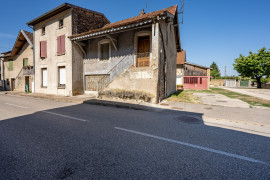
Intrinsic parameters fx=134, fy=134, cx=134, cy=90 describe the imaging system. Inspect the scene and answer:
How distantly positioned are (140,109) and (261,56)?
3436 centimetres

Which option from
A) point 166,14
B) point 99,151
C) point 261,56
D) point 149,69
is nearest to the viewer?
point 99,151

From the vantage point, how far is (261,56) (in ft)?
92.1

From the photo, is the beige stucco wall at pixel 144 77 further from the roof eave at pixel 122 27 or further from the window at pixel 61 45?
the window at pixel 61 45

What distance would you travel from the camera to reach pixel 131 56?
11031 mm

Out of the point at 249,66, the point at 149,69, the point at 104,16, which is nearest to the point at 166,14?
the point at 149,69

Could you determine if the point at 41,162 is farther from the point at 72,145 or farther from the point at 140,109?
the point at 140,109

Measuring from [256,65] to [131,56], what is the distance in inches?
1195

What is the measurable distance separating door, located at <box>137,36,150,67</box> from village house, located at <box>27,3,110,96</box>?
20.9 ft

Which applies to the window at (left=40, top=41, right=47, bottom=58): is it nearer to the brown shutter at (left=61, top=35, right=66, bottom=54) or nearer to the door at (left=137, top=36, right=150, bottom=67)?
the brown shutter at (left=61, top=35, right=66, bottom=54)

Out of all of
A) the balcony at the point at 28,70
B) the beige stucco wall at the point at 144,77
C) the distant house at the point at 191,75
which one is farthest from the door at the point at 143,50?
the balcony at the point at 28,70

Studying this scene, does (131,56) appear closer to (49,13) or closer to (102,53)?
(102,53)

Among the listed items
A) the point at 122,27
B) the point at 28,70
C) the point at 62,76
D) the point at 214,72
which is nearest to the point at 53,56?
the point at 62,76

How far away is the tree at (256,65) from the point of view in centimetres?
2708

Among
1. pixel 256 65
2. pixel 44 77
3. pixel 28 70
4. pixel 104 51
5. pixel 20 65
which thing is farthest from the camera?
pixel 256 65
